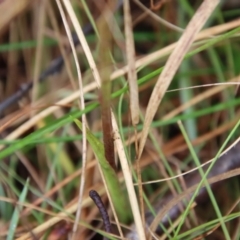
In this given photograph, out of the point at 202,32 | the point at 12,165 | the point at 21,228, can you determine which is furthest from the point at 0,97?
the point at 202,32

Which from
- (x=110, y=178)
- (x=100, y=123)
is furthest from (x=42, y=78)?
(x=110, y=178)

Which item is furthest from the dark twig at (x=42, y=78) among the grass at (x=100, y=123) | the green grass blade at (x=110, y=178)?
the green grass blade at (x=110, y=178)

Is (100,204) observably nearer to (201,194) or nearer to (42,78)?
(201,194)

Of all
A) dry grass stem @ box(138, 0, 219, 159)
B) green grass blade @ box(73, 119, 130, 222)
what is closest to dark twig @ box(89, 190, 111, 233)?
green grass blade @ box(73, 119, 130, 222)

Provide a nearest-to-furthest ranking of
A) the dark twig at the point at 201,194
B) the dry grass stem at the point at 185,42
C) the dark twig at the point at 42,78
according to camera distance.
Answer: the dry grass stem at the point at 185,42
the dark twig at the point at 201,194
the dark twig at the point at 42,78

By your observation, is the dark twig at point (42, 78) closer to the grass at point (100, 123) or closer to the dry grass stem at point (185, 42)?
the grass at point (100, 123)

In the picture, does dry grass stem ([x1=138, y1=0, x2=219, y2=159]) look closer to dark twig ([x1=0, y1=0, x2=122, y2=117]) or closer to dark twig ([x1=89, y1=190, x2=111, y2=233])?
dark twig ([x1=89, y1=190, x2=111, y2=233])

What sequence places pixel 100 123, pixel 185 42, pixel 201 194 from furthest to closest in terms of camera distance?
pixel 100 123
pixel 201 194
pixel 185 42

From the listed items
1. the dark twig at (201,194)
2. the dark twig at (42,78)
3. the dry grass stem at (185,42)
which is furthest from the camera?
the dark twig at (42,78)

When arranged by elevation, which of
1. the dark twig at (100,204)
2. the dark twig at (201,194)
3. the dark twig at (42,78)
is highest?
the dark twig at (42,78)

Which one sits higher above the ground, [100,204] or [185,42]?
[185,42]
